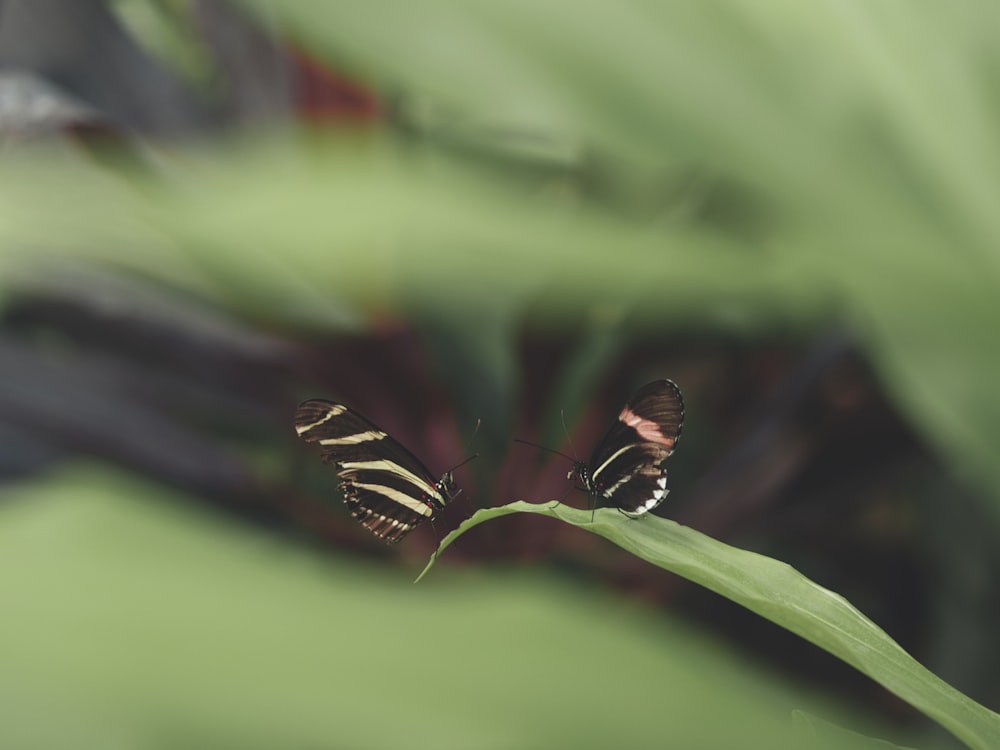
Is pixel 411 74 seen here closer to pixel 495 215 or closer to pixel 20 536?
pixel 495 215

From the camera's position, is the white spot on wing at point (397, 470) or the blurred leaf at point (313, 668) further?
the white spot on wing at point (397, 470)

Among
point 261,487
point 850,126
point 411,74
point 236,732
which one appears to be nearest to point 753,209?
point 850,126

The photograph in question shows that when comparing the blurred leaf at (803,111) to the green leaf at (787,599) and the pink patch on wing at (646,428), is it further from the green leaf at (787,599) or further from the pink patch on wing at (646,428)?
the green leaf at (787,599)

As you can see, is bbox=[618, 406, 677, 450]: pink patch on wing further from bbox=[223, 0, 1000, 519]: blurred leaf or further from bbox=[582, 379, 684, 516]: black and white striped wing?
bbox=[223, 0, 1000, 519]: blurred leaf

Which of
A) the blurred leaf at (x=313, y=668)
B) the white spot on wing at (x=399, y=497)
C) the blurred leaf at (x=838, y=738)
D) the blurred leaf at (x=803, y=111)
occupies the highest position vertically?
the blurred leaf at (x=803, y=111)

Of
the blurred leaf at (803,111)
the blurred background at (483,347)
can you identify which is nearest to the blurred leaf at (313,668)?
the blurred background at (483,347)

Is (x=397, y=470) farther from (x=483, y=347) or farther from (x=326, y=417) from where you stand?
(x=483, y=347)

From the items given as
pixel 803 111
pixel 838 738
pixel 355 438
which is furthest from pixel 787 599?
pixel 803 111
